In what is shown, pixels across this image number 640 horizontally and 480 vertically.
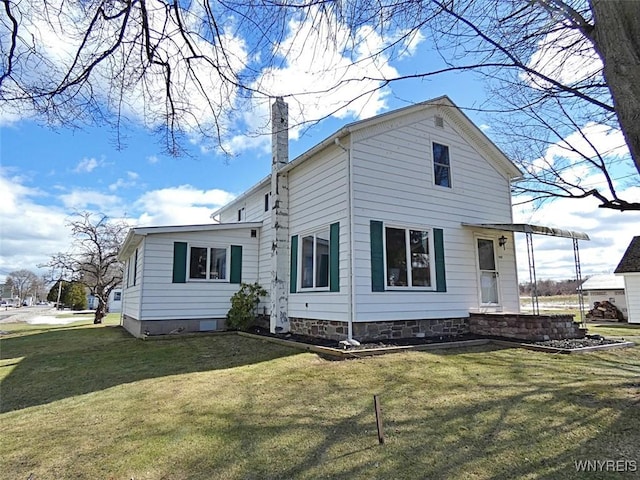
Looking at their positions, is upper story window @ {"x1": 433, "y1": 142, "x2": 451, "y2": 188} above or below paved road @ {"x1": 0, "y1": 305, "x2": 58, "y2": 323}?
above

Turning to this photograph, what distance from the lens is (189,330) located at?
11.0 m

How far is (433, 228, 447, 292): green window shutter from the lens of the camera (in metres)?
9.18

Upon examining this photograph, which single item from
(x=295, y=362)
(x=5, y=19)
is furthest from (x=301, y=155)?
(x=5, y=19)

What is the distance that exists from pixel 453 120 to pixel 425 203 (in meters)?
2.88

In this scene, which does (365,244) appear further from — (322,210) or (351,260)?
(322,210)

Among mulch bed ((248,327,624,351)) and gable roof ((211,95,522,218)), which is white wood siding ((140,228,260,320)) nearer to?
gable roof ((211,95,522,218))

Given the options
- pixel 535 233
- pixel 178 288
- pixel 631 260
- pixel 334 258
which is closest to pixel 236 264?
pixel 178 288

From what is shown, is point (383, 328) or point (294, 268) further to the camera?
point (294, 268)

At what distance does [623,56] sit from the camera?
8.52 ft

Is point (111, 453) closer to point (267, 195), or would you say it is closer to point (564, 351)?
point (564, 351)

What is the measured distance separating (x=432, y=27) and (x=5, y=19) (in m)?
3.91

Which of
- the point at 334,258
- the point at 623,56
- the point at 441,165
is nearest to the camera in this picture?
the point at 623,56

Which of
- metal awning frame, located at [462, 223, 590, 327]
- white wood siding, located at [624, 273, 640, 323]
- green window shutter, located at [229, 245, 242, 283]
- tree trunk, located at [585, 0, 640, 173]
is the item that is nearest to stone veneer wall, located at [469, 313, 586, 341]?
metal awning frame, located at [462, 223, 590, 327]

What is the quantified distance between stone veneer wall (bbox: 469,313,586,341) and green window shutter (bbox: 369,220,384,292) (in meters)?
3.03
